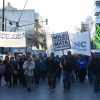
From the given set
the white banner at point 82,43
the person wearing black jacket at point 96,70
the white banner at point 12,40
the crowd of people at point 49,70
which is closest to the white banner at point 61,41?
the white banner at point 82,43

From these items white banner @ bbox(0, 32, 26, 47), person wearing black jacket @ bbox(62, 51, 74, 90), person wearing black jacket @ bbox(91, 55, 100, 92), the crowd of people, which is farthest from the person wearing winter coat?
white banner @ bbox(0, 32, 26, 47)

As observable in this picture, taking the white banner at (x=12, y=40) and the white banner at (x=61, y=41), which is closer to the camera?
the white banner at (x=61, y=41)

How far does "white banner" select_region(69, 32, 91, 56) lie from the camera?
26703 millimetres

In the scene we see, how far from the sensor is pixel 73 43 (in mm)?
27594

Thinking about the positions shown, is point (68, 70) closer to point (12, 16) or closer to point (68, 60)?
point (68, 60)

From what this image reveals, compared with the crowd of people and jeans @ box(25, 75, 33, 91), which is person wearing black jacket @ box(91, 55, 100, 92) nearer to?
the crowd of people

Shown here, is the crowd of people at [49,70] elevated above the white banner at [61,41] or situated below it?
below

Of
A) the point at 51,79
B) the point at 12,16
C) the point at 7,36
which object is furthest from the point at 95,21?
A: the point at 51,79

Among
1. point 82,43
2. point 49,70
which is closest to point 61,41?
point 82,43

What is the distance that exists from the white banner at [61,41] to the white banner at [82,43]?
1.53 ft

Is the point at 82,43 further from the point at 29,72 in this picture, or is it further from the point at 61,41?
the point at 29,72

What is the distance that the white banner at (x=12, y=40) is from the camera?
3272 cm

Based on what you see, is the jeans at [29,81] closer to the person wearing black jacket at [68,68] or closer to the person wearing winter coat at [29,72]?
the person wearing winter coat at [29,72]

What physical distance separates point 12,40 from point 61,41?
5.31m
